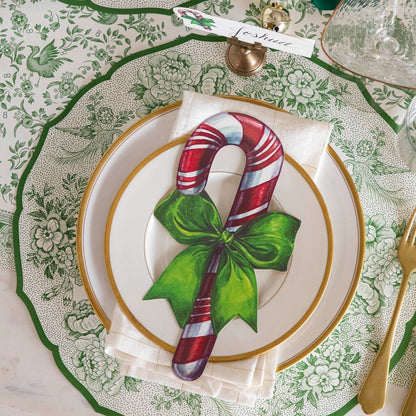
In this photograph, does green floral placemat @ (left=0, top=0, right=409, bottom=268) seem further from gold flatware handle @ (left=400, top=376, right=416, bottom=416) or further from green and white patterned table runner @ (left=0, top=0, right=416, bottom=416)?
gold flatware handle @ (left=400, top=376, right=416, bottom=416)

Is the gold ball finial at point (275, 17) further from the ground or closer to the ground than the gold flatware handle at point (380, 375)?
further from the ground

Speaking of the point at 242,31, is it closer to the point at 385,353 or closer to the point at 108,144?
the point at 108,144

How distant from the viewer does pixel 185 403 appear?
0.71m

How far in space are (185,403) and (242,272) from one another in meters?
0.25

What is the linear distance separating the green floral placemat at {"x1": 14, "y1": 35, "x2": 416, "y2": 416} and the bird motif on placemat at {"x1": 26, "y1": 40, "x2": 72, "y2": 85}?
2.7 inches

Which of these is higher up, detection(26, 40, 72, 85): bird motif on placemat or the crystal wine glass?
the crystal wine glass

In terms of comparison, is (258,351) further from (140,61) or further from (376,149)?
(140,61)

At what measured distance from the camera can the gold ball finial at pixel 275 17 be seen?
68cm

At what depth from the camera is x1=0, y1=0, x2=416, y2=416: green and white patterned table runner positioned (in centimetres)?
69

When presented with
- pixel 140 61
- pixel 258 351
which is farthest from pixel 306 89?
pixel 258 351

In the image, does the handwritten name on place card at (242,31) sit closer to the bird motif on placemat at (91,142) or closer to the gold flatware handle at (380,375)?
the bird motif on placemat at (91,142)

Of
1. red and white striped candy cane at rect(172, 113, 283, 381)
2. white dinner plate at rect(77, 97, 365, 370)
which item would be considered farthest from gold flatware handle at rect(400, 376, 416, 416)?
red and white striped candy cane at rect(172, 113, 283, 381)

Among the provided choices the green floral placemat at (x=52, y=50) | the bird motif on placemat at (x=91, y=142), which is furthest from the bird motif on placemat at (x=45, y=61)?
the bird motif on placemat at (x=91, y=142)

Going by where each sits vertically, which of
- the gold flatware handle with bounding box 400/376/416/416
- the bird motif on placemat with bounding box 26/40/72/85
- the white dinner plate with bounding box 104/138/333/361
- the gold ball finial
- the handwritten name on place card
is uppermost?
the gold ball finial
